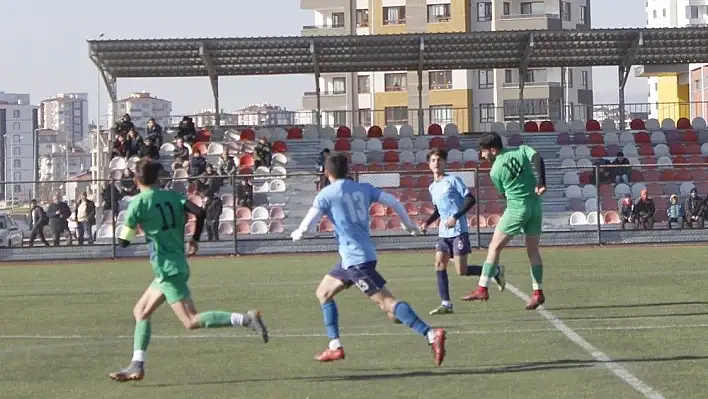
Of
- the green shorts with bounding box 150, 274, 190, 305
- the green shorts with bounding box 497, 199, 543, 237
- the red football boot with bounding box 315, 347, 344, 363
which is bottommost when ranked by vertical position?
the red football boot with bounding box 315, 347, 344, 363

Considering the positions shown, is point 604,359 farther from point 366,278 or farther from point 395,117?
point 395,117

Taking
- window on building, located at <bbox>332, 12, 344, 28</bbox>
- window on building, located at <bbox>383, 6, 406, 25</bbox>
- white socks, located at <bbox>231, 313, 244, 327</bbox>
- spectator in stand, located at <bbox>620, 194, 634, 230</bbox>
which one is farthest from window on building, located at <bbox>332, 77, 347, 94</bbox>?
white socks, located at <bbox>231, 313, 244, 327</bbox>

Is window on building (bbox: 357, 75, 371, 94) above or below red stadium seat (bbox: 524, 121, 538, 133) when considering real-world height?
above

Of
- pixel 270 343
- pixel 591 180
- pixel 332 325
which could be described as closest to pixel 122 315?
pixel 270 343

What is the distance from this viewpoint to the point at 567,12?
97.5m

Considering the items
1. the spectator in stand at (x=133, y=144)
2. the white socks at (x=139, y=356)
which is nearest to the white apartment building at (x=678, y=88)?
the spectator in stand at (x=133, y=144)

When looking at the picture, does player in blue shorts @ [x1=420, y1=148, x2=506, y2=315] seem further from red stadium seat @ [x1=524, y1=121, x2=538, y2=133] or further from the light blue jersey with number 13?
red stadium seat @ [x1=524, y1=121, x2=538, y2=133]

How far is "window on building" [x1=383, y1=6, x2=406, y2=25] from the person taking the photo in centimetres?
9162

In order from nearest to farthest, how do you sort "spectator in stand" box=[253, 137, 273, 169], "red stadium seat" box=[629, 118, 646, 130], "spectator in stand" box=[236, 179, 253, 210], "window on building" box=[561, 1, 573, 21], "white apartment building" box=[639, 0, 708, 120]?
"spectator in stand" box=[236, 179, 253, 210], "spectator in stand" box=[253, 137, 273, 169], "red stadium seat" box=[629, 118, 646, 130], "white apartment building" box=[639, 0, 708, 120], "window on building" box=[561, 1, 573, 21]

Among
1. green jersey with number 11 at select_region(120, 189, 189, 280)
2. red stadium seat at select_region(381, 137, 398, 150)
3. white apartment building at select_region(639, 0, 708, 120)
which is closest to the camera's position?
green jersey with number 11 at select_region(120, 189, 189, 280)

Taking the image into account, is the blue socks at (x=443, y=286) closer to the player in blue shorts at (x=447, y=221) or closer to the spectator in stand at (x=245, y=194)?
the player in blue shorts at (x=447, y=221)

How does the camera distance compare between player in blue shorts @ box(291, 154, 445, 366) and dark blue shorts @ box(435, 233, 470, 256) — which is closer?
player in blue shorts @ box(291, 154, 445, 366)

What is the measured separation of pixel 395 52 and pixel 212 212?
39.1ft

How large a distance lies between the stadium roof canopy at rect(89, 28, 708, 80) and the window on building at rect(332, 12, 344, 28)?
4966cm
